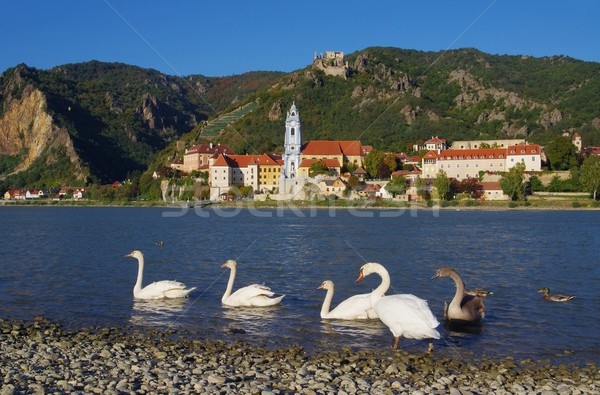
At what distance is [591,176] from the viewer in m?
82.1

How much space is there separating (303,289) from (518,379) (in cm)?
995

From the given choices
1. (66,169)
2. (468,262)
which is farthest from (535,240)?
(66,169)

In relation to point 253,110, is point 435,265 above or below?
below

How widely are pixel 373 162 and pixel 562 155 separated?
30.0 m

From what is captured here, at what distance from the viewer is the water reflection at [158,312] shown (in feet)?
48.5

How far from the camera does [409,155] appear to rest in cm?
11875

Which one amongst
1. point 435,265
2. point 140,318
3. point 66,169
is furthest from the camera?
point 66,169

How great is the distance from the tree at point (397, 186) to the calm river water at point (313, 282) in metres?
51.5

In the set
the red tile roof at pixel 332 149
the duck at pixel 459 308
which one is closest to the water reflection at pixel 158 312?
the duck at pixel 459 308

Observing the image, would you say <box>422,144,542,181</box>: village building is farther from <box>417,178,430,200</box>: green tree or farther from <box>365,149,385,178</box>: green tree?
<box>365,149,385,178</box>: green tree

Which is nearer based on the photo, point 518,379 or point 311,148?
point 518,379

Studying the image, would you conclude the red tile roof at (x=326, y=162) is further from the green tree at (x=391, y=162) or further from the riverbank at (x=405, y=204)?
the riverbank at (x=405, y=204)

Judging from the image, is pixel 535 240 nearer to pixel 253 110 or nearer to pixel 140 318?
pixel 140 318

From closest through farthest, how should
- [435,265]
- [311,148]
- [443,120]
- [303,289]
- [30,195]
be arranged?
[303,289] → [435,265] → [311,148] → [443,120] → [30,195]
